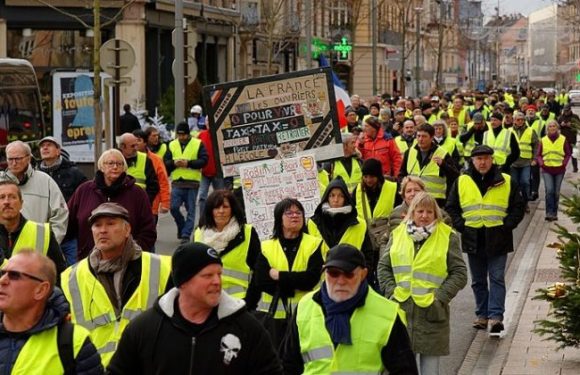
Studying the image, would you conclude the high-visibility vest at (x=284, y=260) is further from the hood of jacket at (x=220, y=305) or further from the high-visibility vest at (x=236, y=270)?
the hood of jacket at (x=220, y=305)

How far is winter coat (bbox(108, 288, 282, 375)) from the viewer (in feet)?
17.6

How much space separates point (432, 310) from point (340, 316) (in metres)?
2.94

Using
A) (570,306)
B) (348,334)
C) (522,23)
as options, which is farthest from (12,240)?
(522,23)

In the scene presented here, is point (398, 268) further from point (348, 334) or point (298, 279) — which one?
point (348, 334)

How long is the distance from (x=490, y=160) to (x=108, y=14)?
32801 millimetres

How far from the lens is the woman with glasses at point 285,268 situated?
9.04 m

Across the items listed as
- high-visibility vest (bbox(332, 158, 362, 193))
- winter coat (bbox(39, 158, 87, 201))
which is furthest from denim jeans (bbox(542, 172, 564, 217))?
winter coat (bbox(39, 158, 87, 201))

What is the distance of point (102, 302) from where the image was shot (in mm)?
7180

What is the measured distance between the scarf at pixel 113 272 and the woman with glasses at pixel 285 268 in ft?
6.21

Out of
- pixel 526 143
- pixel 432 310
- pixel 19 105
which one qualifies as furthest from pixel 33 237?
pixel 19 105

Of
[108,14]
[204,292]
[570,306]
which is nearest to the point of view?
[204,292]

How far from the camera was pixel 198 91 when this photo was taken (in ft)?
145

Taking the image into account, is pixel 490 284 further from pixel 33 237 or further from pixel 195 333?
pixel 195 333

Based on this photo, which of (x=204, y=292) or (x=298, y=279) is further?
(x=298, y=279)
